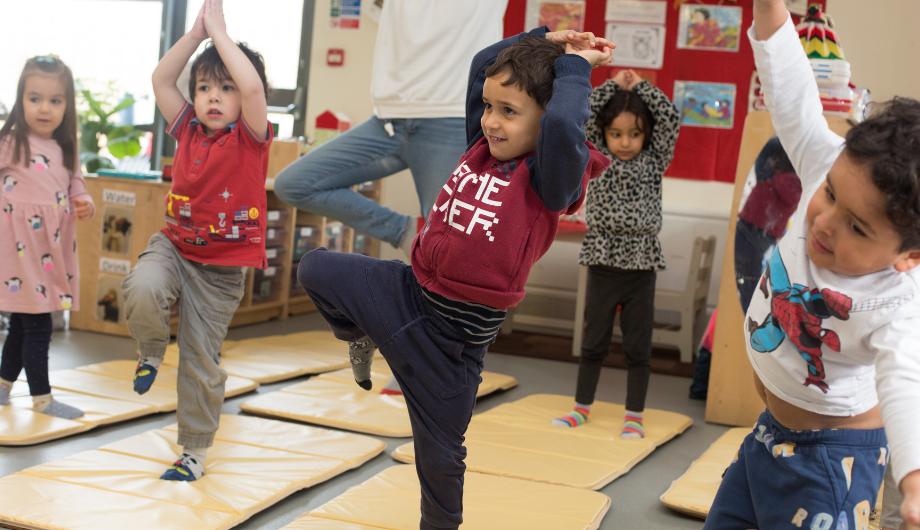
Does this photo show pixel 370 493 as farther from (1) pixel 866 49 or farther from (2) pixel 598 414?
(1) pixel 866 49

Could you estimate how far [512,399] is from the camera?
409 centimetres

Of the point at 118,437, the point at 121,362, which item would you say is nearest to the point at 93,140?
the point at 121,362

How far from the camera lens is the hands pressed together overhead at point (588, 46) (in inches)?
75.2

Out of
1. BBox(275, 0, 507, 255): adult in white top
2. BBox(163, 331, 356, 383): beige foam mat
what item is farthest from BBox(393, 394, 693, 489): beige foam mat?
Answer: BBox(163, 331, 356, 383): beige foam mat

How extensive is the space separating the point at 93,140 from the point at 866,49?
437 cm

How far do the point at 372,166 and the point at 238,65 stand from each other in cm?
97

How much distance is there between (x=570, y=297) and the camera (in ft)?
19.0

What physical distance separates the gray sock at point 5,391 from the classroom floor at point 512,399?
354 millimetres

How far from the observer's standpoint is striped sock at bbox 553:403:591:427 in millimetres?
3603

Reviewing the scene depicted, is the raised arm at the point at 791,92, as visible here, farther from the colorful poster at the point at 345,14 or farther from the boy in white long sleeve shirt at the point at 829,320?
the colorful poster at the point at 345,14

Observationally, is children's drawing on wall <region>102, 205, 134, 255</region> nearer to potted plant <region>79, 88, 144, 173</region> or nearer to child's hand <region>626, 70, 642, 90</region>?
potted plant <region>79, 88, 144, 173</region>

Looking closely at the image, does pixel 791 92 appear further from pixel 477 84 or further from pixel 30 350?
pixel 30 350

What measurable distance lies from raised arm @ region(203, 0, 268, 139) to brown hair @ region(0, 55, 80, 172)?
919mm

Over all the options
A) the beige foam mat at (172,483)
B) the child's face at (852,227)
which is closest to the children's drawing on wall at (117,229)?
the beige foam mat at (172,483)
